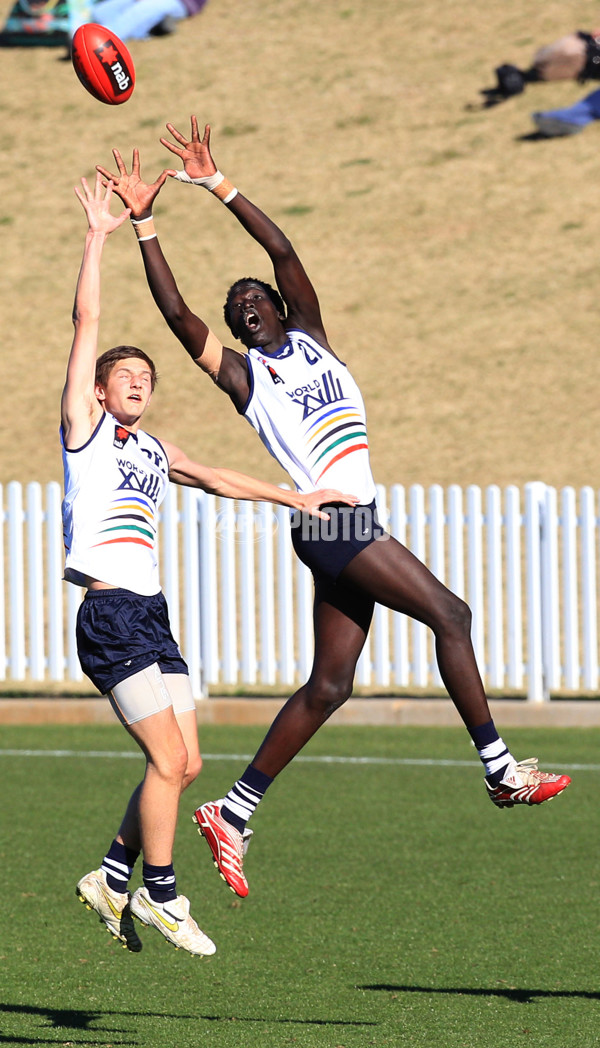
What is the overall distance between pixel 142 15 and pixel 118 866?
4171 centimetres

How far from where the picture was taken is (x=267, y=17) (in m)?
46.8

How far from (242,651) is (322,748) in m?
2.30

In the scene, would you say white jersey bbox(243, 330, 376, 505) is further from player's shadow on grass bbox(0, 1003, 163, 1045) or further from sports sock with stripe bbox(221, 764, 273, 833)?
player's shadow on grass bbox(0, 1003, 163, 1045)

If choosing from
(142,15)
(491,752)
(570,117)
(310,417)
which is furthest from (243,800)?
(142,15)

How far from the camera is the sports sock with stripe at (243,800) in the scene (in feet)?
19.4

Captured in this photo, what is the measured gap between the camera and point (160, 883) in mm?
5348

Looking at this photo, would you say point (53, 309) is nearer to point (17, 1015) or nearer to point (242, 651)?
point (242, 651)

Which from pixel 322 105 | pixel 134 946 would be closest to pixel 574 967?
pixel 134 946

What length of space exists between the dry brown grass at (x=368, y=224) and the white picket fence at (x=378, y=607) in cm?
826

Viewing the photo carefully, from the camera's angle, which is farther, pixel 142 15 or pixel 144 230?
pixel 142 15

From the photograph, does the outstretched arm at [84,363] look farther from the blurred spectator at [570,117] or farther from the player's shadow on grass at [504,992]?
the blurred spectator at [570,117]

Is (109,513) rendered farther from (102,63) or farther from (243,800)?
(102,63)

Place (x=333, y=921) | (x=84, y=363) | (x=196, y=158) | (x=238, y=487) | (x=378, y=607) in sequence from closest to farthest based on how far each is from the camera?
(x=84, y=363) → (x=238, y=487) → (x=196, y=158) → (x=333, y=921) → (x=378, y=607)

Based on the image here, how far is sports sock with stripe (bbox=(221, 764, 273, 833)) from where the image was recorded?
5.91 metres
